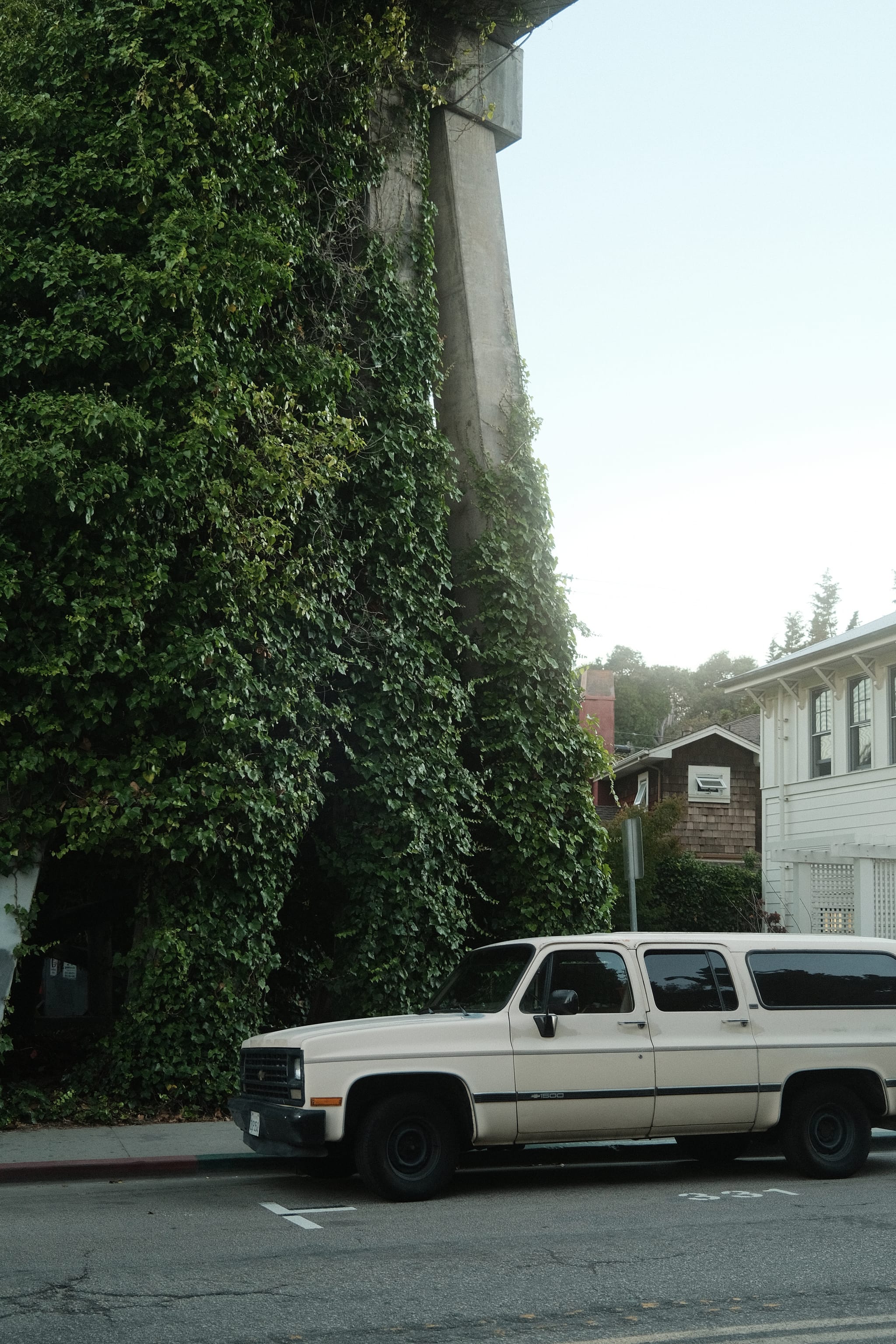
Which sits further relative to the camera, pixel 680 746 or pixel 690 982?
pixel 680 746

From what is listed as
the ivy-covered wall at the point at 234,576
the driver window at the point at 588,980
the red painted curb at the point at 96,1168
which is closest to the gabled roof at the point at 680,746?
the ivy-covered wall at the point at 234,576

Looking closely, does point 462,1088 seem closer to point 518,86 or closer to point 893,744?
point 518,86

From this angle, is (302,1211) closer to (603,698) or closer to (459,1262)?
(459,1262)

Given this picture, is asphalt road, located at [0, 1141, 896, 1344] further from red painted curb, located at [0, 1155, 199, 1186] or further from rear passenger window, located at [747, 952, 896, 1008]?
rear passenger window, located at [747, 952, 896, 1008]

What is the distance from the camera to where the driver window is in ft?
30.7

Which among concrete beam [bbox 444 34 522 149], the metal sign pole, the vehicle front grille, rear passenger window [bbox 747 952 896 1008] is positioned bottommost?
the vehicle front grille

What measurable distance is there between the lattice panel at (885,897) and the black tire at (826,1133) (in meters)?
13.7

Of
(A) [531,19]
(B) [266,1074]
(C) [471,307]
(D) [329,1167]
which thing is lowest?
(D) [329,1167]

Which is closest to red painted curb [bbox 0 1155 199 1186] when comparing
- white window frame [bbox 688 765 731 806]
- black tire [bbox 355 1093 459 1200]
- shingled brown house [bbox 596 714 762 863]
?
black tire [bbox 355 1093 459 1200]

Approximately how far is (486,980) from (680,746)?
3080cm

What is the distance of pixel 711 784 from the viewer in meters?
39.7

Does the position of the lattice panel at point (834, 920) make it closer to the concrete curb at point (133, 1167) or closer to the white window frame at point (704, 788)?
the white window frame at point (704, 788)

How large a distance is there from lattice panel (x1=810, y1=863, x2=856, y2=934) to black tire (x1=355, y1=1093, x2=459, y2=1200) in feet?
55.9

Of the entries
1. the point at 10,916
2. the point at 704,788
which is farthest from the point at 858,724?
the point at 10,916
